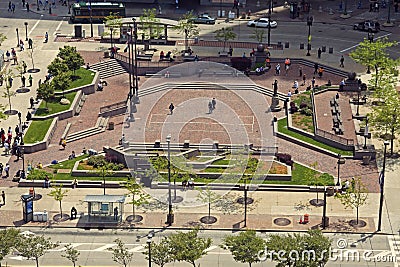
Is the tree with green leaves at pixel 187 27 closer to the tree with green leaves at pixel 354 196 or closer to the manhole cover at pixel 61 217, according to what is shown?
the tree with green leaves at pixel 354 196

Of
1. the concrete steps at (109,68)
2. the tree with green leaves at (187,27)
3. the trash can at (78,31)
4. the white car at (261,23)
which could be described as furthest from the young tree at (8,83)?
the white car at (261,23)

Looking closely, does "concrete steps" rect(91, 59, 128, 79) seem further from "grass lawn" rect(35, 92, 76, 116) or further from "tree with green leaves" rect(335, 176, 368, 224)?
"tree with green leaves" rect(335, 176, 368, 224)

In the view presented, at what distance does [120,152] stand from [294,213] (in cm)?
1798

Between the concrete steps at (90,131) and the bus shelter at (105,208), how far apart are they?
55.4ft

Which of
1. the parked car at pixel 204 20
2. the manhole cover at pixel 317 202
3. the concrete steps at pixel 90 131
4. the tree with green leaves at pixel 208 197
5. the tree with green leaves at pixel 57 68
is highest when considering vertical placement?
the parked car at pixel 204 20

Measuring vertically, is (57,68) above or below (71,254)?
above

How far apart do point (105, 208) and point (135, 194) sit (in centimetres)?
306

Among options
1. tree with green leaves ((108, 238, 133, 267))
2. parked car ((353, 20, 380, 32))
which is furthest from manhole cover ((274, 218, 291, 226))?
parked car ((353, 20, 380, 32))

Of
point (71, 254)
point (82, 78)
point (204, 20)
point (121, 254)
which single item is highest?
point (204, 20)

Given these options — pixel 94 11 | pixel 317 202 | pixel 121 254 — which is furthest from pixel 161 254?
pixel 94 11

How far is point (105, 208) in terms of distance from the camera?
274 ft

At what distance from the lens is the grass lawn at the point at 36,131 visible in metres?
98.4

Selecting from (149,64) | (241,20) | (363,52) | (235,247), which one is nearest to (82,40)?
(149,64)

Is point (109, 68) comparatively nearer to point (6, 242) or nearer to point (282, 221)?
point (282, 221)
